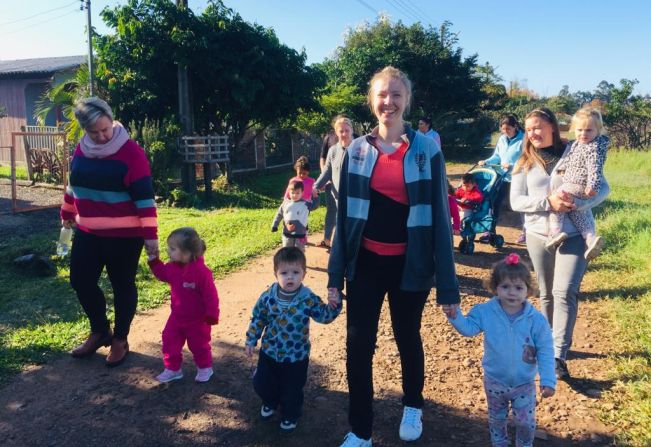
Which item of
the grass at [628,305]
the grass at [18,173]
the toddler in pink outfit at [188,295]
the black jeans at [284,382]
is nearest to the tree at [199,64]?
the grass at [18,173]

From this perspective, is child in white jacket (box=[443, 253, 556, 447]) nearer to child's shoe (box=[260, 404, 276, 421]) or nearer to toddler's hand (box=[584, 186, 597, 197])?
toddler's hand (box=[584, 186, 597, 197])

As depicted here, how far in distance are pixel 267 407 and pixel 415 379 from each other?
0.96 meters

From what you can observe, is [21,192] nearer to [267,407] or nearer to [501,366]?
[267,407]

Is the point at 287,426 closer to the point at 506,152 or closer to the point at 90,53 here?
the point at 506,152

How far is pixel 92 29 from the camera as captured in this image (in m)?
13.3

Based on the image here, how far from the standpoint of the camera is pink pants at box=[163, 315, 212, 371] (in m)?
3.68

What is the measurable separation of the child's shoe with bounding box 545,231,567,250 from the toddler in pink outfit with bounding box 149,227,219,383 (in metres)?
2.34

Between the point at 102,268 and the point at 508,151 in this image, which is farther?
the point at 508,151

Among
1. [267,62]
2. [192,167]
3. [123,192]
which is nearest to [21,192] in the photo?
[192,167]

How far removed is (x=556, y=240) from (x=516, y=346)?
3.95 ft

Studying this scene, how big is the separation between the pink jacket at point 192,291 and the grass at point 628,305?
8.59 ft

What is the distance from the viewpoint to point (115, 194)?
12.1 feet

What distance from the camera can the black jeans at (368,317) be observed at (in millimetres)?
2857

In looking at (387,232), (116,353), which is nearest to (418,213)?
(387,232)
